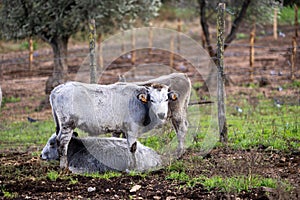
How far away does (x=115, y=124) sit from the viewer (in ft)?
28.9

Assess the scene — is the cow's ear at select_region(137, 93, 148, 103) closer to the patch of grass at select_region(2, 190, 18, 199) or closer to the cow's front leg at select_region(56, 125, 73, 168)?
the cow's front leg at select_region(56, 125, 73, 168)

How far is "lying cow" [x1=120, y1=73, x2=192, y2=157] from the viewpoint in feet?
31.2

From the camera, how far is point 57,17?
634 inches

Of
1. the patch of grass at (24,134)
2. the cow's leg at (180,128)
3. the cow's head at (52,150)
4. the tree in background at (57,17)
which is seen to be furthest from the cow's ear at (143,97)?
the tree in background at (57,17)

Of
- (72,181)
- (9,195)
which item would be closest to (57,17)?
(72,181)

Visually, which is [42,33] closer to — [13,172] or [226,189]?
[13,172]

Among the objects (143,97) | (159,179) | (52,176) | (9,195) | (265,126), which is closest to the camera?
(9,195)

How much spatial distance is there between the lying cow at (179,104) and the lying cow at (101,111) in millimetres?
641

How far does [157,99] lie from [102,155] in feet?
4.41

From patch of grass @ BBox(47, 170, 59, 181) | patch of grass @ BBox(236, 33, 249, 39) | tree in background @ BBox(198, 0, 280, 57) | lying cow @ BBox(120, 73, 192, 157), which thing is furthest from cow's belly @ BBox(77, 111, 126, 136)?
patch of grass @ BBox(236, 33, 249, 39)

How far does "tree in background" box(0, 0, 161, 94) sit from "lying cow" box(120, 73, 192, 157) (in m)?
6.81

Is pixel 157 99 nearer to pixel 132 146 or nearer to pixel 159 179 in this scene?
pixel 132 146

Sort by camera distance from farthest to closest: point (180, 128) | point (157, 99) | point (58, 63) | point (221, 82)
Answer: point (58, 63) → point (221, 82) → point (180, 128) → point (157, 99)

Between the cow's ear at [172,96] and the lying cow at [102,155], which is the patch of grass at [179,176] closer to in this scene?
the lying cow at [102,155]
